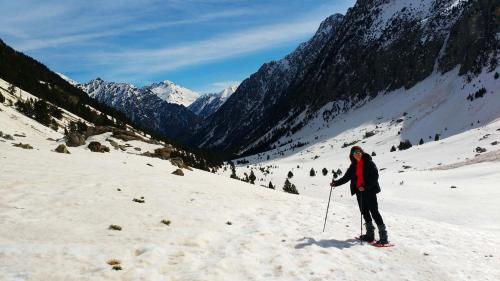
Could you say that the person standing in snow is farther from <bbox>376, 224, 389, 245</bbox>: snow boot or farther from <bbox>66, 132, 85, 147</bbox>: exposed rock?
<bbox>66, 132, 85, 147</bbox>: exposed rock

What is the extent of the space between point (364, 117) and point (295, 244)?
A: 11236cm

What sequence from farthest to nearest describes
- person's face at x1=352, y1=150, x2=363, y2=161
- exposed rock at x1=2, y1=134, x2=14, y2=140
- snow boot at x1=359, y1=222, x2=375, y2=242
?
exposed rock at x1=2, y1=134, x2=14, y2=140
snow boot at x1=359, y1=222, x2=375, y2=242
person's face at x1=352, y1=150, x2=363, y2=161

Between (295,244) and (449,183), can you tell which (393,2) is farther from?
(295,244)

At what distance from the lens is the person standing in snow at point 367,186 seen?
524 inches

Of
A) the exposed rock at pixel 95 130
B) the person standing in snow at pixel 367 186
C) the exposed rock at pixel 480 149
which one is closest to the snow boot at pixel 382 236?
the person standing in snow at pixel 367 186

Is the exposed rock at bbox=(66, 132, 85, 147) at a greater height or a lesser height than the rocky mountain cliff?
lesser

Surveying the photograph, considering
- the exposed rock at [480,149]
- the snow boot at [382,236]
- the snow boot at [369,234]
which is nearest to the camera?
the snow boot at [382,236]

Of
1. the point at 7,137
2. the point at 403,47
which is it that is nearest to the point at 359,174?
the point at 7,137

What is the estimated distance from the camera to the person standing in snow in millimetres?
13305

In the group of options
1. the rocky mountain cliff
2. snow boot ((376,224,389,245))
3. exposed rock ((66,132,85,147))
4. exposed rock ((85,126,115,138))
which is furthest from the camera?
the rocky mountain cliff

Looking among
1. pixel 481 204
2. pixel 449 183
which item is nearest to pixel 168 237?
pixel 481 204

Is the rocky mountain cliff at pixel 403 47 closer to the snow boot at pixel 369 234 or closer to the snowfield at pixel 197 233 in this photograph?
the snowfield at pixel 197 233

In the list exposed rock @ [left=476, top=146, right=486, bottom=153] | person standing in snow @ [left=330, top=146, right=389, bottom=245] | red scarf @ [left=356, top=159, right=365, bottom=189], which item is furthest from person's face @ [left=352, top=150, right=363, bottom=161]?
exposed rock @ [left=476, top=146, right=486, bottom=153]

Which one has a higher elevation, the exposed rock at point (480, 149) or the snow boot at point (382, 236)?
the exposed rock at point (480, 149)
